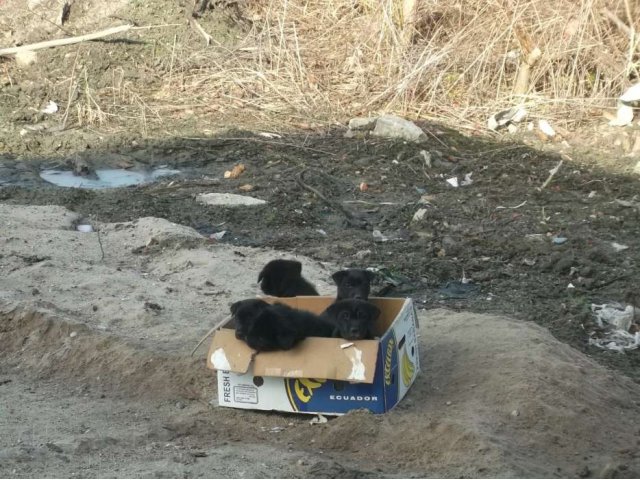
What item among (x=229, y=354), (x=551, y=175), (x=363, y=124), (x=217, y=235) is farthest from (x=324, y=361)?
(x=363, y=124)

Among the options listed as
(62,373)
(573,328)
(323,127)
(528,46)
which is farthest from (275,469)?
(528,46)

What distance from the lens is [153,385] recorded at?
214 inches

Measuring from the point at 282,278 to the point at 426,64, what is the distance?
679cm

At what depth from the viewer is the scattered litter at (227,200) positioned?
9.20m

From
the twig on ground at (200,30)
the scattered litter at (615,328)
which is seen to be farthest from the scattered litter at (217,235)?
the twig on ground at (200,30)

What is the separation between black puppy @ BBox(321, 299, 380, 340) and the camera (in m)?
4.90

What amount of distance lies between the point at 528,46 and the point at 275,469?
902cm

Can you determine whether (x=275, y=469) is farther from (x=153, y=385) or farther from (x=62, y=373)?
(x=62, y=373)

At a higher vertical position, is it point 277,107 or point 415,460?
point 415,460

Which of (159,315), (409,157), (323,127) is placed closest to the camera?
(159,315)

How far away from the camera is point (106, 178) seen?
1044 cm

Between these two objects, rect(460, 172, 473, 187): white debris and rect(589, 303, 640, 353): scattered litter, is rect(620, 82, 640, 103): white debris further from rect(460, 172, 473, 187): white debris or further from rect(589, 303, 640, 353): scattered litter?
rect(589, 303, 640, 353): scattered litter

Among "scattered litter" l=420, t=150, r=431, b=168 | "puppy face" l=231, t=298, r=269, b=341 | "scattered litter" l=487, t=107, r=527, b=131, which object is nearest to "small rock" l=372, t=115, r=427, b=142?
"scattered litter" l=420, t=150, r=431, b=168

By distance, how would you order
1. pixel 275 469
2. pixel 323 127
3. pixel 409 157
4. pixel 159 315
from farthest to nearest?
pixel 323 127
pixel 409 157
pixel 159 315
pixel 275 469
